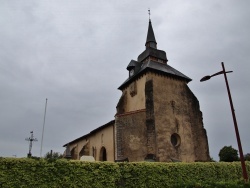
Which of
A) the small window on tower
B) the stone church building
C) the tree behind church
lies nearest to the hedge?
the stone church building

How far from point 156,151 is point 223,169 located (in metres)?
5.95

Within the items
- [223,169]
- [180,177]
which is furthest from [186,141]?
[180,177]

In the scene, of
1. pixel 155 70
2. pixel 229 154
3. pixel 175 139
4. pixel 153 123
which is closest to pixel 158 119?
pixel 153 123

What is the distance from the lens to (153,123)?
882 inches

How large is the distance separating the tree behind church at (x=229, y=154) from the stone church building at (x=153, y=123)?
17.1 meters

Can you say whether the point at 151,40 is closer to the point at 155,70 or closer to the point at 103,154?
the point at 155,70

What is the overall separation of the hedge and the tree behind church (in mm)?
25005

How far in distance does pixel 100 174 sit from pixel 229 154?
33982mm

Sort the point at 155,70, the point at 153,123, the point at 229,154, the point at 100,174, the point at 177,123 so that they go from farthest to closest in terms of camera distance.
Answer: the point at 229,154 < the point at 155,70 < the point at 177,123 < the point at 153,123 < the point at 100,174

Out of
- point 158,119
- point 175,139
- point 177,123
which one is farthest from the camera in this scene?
point 177,123

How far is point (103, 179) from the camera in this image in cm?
1198

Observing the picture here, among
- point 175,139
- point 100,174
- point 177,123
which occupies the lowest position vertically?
point 100,174

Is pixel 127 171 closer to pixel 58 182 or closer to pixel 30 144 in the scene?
pixel 58 182

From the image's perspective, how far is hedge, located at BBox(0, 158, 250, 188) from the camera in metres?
9.77
